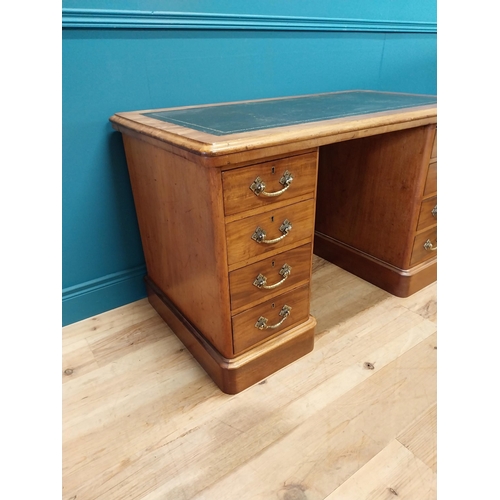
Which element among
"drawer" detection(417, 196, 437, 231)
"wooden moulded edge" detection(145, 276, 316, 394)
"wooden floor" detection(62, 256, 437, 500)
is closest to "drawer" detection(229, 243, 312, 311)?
"wooden moulded edge" detection(145, 276, 316, 394)

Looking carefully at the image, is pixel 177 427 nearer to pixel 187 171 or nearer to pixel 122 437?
pixel 122 437

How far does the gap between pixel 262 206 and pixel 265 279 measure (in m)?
0.20

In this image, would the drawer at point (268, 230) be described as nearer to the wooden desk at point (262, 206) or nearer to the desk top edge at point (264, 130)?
the wooden desk at point (262, 206)

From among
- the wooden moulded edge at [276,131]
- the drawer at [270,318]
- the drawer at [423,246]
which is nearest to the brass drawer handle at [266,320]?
the drawer at [270,318]

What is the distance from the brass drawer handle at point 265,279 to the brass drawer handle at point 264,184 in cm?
21

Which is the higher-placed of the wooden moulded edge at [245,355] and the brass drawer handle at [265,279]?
the brass drawer handle at [265,279]

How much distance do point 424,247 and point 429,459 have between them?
2.45 ft

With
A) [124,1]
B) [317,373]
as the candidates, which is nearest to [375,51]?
[124,1]

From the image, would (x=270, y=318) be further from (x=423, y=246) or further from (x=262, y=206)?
A: (x=423, y=246)

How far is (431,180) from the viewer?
1253 mm

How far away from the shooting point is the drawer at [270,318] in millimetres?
975

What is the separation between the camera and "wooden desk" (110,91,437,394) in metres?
0.83

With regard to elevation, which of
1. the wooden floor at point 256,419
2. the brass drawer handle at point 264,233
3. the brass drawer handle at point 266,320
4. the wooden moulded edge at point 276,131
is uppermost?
the wooden moulded edge at point 276,131

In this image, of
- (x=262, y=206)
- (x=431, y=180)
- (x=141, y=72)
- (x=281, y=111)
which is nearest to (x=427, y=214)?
(x=431, y=180)
